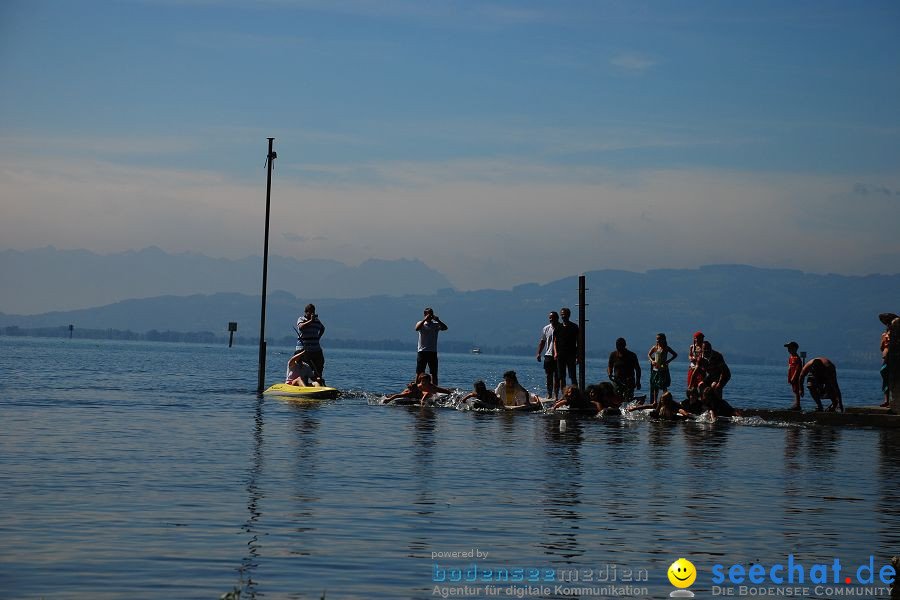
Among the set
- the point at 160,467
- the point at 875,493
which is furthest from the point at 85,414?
the point at 875,493

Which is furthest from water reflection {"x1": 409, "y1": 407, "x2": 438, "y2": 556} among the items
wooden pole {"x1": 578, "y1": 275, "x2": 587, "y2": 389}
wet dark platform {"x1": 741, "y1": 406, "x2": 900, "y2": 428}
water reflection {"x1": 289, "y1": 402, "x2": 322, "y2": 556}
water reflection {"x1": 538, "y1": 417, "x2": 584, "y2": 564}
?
wet dark platform {"x1": 741, "y1": 406, "x2": 900, "y2": 428}

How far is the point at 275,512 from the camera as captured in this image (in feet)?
43.9

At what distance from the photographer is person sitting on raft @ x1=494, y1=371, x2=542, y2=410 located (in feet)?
105

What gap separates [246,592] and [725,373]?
21639 millimetres

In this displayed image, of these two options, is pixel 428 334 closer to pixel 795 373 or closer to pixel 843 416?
pixel 795 373

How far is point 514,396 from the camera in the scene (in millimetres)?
32406

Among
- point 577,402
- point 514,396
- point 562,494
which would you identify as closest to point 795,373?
point 577,402

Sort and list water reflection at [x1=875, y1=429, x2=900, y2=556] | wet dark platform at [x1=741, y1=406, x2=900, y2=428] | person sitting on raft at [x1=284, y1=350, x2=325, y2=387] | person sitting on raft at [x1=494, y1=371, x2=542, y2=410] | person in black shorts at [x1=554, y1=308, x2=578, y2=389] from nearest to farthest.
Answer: water reflection at [x1=875, y1=429, x2=900, y2=556], wet dark platform at [x1=741, y1=406, x2=900, y2=428], person in black shorts at [x1=554, y1=308, x2=578, y2=389], person sitting on raft at [x1=494, y1=371, x2=542, y2=410], person sitting on raft at [x1=284, y1=350, x2=325, y2=387]

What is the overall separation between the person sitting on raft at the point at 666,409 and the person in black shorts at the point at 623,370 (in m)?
0.74

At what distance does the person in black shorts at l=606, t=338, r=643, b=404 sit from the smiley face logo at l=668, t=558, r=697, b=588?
19599 millimetres

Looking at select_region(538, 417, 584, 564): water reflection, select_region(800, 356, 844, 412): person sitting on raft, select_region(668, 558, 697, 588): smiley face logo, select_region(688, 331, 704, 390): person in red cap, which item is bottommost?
select_region(668, 558, 697, 588): smiley face logo

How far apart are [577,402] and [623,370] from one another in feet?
4.87

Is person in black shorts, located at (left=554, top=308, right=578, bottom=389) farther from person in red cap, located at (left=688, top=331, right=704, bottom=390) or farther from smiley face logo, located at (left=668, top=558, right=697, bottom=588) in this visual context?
smiley face logo, located at (left=668, top=558, right=697, bottom=588)

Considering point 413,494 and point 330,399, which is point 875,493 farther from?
point 330,399
